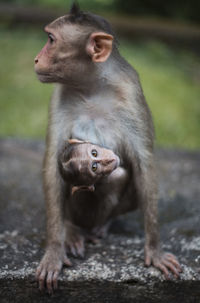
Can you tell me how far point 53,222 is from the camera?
3326 millimetres

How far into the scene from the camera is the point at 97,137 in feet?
10.8

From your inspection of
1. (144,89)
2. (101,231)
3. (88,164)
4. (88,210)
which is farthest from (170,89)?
(88,164)

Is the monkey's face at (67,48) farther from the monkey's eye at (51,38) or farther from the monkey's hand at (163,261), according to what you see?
the monkey's hand at (163,261)

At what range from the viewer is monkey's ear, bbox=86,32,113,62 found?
3.04 metres

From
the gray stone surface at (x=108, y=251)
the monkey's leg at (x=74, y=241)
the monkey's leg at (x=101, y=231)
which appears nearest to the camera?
the gray stone surface at (x=108, y=251)

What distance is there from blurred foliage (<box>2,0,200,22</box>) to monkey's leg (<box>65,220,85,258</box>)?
24.6ft

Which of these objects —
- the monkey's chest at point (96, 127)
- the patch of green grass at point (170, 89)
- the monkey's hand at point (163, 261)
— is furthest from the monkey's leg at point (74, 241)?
the patch of green grass at point (170, 89)

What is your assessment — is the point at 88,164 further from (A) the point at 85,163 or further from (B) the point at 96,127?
(B) the point at 96,127

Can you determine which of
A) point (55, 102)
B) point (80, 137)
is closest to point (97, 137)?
point (80, 137)

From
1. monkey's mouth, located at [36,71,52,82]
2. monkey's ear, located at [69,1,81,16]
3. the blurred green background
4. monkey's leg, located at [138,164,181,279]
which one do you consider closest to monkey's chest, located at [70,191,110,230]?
monkey's leg, located at [138,164,181,279]

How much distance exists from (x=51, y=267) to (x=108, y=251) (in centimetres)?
50

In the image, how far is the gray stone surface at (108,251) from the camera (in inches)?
123

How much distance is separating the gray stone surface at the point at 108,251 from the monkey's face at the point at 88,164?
60 centimetres

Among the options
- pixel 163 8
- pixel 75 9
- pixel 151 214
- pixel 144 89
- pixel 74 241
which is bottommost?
pixel 74 241
